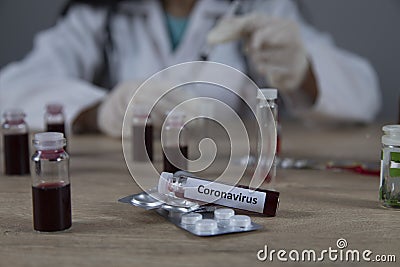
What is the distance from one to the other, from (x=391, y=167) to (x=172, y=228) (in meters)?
0.28

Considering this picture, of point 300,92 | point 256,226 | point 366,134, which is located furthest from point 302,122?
point 256,226

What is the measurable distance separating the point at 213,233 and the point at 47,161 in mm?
207

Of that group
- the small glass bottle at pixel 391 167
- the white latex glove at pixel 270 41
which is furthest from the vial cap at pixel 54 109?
the small glass bottle at pixel 391 167

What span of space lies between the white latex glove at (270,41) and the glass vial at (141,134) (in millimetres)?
257

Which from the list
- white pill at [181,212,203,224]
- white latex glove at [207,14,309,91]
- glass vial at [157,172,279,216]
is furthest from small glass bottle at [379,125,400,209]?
white latex glove at [207,14,309,91]

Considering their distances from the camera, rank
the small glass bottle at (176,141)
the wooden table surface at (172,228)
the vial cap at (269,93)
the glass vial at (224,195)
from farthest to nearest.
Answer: the small glass bottle at (176,141) → the vial cap at (269,93) → the glass vial at (224,195) → the wooden table surface at (172,228)

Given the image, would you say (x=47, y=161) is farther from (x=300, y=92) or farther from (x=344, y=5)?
(x=344, y=5)

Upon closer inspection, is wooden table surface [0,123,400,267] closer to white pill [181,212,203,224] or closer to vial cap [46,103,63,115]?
white pill [181,212,203,224]

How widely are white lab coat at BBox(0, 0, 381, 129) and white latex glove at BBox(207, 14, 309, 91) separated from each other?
14 centimetres

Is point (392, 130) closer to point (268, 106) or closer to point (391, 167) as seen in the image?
point (391, 167)

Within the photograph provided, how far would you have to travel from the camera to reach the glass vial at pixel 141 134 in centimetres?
106

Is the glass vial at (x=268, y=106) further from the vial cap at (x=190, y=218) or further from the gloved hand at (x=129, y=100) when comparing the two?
the gloved hand at (x=129, y=100)

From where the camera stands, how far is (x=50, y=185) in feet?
2.15

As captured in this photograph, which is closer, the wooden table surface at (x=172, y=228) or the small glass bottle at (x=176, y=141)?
the wooden table surface at (x=172, y=228)
